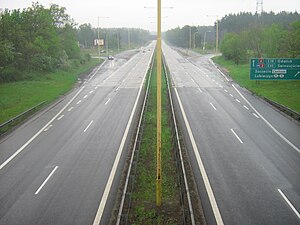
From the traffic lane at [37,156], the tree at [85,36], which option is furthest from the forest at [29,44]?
the tree at [85,36]

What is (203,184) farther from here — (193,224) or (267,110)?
(267,110)

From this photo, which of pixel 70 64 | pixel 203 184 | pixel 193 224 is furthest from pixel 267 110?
pixel 70 64

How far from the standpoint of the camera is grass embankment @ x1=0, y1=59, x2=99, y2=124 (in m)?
33.6

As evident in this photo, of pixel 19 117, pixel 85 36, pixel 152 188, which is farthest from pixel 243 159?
pixel 85 36

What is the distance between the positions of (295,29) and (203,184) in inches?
1645

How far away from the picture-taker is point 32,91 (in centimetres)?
4281

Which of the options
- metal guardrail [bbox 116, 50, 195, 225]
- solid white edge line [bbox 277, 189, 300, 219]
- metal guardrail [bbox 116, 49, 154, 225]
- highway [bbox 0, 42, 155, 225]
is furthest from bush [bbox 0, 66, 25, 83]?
solid white edge line [bbox 277, 189, 300, 219]

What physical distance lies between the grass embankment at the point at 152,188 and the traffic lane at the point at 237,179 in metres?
1.89

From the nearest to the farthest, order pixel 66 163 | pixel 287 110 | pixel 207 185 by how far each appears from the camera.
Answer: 1. pixel 207 185
2. pixel 66 163
3. pixel 287 110

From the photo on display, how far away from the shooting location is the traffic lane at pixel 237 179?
1383cm

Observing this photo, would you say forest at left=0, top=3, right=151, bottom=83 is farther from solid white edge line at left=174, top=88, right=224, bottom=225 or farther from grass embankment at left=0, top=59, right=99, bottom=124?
solid white edge line at left=174, top=88, right=224, bottom=225

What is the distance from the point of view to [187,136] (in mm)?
24094

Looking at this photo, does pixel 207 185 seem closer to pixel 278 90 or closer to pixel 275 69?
pixel 275 69

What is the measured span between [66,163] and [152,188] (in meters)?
5.77
